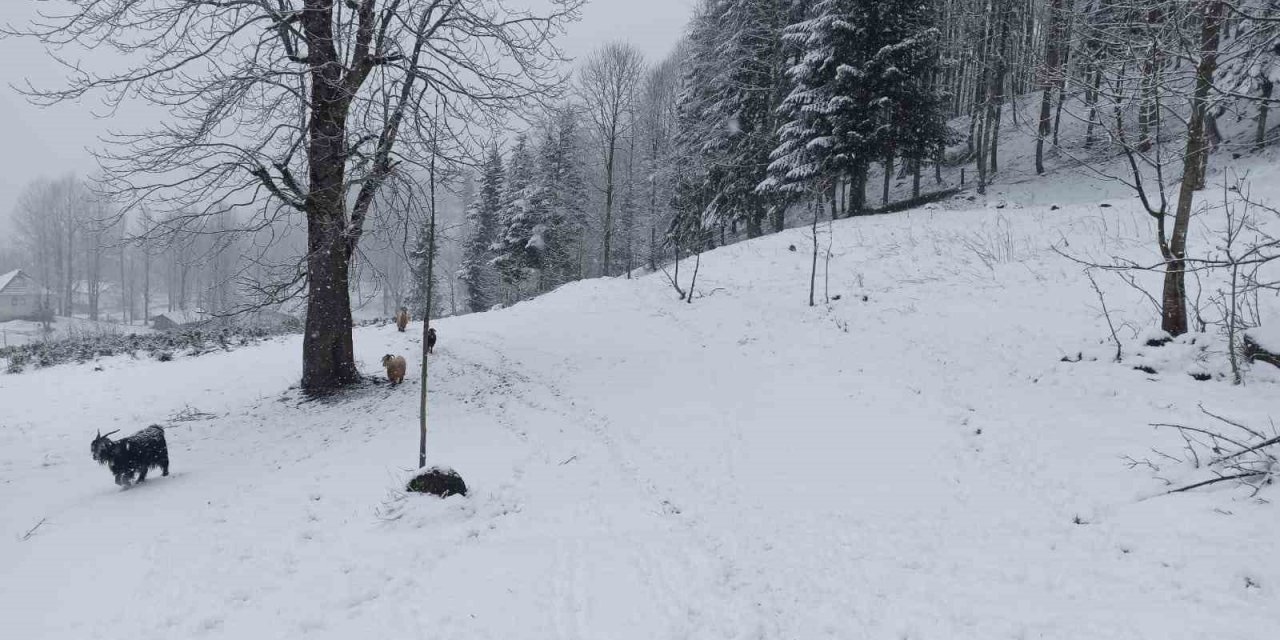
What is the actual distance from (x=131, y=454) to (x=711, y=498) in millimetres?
7561

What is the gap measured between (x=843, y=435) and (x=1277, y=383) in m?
4.43

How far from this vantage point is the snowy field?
3.98m

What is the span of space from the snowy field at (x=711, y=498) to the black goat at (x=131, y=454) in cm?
28

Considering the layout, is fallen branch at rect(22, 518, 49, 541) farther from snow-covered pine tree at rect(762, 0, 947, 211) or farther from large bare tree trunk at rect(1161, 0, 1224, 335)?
snow-covered pine tree at rect(762, 0, 947, 211)

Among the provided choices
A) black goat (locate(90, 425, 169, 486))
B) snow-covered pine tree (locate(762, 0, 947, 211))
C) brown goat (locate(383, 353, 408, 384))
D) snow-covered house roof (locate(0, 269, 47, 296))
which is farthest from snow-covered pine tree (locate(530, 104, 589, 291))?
snow-covered house roof (locate(0, 269, 47, 296))

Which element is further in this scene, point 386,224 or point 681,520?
point 386,224

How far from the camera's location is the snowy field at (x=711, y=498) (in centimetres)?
398

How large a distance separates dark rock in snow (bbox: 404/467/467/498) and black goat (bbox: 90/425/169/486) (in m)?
4.03

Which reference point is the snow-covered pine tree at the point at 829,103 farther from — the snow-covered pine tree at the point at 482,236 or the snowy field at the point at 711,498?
the snow-covered pine tree at the point at 482,236

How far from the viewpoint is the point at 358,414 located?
9.30 m

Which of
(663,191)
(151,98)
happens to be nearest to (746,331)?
(151,98)

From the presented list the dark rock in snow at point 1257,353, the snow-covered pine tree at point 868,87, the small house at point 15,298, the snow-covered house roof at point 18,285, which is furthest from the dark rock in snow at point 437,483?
the small house at point 15,298

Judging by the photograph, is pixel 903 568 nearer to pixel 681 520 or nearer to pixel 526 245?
pixel 681 520

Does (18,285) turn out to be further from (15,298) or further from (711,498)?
(711,498)
